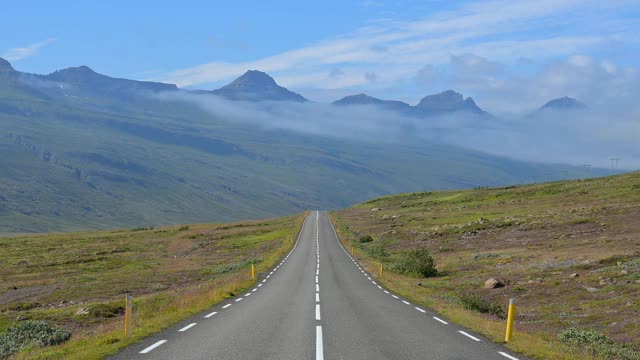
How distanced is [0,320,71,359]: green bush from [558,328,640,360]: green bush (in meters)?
17.1

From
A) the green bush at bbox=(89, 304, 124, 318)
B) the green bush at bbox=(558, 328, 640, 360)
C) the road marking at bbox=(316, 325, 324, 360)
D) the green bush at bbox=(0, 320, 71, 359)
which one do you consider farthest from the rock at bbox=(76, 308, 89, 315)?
the green bush at bbox=(558, 328, 640, 360)

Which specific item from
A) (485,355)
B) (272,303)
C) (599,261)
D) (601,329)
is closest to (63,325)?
(272,303)

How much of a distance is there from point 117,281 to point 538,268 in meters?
34.7

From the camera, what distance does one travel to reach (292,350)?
52.1 feet

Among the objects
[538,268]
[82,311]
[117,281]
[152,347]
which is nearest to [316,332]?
[152,347]

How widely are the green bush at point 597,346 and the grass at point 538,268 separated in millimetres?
252

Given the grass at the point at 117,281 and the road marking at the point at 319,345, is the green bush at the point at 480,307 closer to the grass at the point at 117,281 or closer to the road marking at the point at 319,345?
the road marking at the point at 319,345

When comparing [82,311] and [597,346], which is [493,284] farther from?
[82,311]

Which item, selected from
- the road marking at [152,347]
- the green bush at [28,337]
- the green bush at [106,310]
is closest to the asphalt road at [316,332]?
the road marking at [152,347]

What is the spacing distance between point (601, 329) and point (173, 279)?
37740mm

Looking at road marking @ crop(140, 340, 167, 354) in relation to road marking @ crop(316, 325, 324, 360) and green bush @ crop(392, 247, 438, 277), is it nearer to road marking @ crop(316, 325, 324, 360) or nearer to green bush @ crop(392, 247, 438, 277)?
road marking @ crop(316, 325, 324, 360)

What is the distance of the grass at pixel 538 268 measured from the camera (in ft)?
77.1

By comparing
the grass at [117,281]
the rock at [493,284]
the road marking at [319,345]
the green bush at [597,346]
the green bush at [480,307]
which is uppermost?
the road marking at [319,345]

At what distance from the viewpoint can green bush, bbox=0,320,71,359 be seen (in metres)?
20.0
